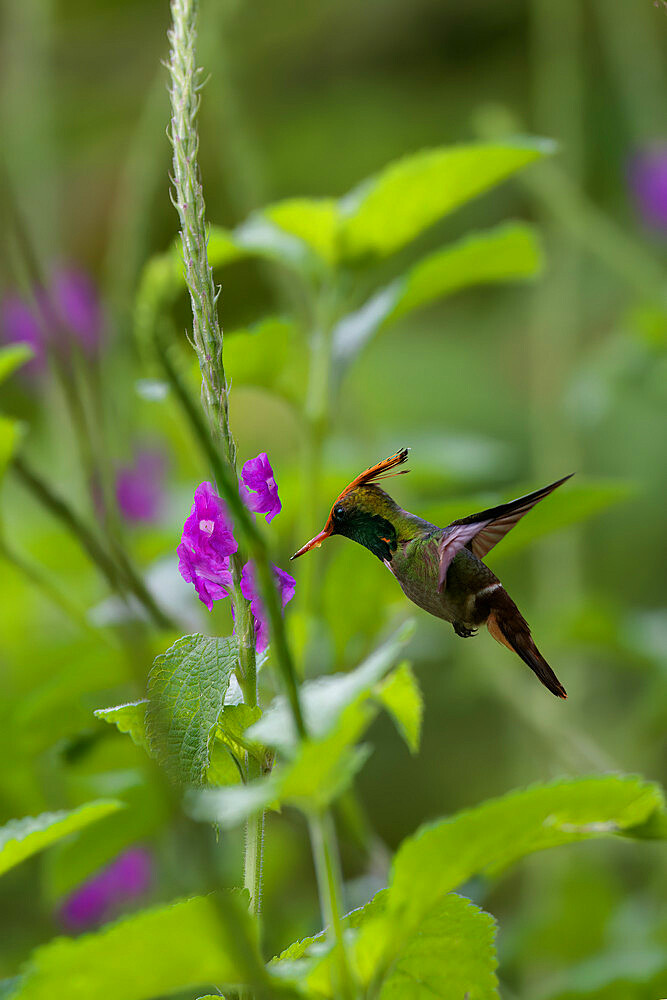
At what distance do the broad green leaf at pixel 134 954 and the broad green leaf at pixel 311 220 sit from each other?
11.1 inches

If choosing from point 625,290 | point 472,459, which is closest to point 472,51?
point 625,290

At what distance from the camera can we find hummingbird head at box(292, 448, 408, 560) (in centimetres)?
19

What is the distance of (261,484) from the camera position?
7.2 inches

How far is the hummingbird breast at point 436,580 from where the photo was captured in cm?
20

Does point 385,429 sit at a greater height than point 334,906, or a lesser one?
lesser

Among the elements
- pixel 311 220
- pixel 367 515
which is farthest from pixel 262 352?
pixel 367 515

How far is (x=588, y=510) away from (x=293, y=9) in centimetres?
141

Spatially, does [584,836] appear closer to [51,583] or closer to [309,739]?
[309,739]

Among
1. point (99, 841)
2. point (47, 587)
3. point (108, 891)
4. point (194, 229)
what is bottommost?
point (108, 891)

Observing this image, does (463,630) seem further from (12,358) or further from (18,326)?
(18,326)

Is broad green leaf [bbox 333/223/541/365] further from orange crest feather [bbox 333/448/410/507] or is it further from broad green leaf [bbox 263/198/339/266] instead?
orange crest feather [bbox 333/448/410/507]

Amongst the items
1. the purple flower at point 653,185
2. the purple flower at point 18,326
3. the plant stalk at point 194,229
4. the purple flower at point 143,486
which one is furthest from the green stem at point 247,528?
the purple flower at point 653,185

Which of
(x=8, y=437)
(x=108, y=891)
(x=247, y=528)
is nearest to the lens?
(x=247, y=528)

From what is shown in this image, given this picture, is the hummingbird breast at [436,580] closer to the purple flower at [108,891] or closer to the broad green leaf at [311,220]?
the broad green leaf at [311,220]
